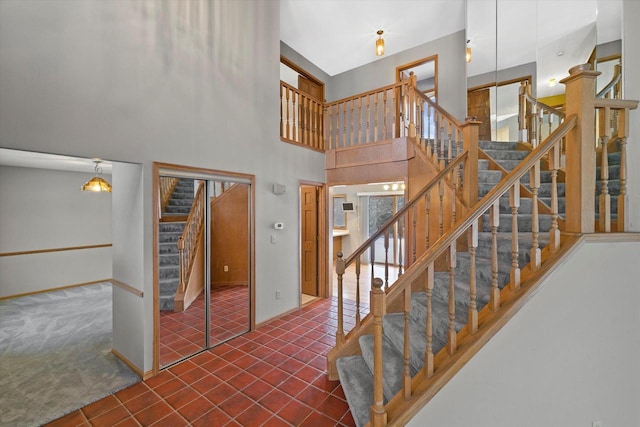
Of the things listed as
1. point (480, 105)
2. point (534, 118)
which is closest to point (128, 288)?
point (534, 118)

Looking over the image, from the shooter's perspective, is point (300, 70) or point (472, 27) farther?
point (300, 70)

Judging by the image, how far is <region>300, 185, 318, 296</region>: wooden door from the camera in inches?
195

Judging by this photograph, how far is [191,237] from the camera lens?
9.93ft

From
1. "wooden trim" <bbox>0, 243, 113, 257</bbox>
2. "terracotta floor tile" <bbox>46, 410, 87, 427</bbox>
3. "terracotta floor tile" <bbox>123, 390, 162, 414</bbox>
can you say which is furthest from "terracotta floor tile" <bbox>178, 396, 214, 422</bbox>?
"wooden trim" <bbox>0, 243, 113, 257</bbox>

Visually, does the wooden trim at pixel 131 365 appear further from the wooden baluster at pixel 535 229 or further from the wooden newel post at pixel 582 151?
the wooden newel post at pixel 582 151

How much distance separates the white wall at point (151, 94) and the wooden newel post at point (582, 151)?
3.12m

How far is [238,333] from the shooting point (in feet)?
11.3

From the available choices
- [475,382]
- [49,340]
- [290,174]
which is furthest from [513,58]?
[49,340]

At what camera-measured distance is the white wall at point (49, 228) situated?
4727mm

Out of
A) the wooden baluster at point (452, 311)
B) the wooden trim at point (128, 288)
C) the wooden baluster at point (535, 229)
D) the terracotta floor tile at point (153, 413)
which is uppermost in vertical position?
the wooden baluster at point (535, 229)

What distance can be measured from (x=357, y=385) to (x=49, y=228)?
6.41m

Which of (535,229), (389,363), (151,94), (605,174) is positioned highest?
(151,94)

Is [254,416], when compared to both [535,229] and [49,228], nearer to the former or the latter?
[535,229]

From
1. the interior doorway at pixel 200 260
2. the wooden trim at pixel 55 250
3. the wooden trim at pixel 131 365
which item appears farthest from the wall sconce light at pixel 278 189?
the wooden trim at pixel 55 250
